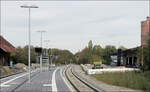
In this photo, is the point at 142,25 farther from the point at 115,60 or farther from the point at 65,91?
the point at 115,60

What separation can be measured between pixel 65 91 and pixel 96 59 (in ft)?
240

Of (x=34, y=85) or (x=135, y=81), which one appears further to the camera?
(x=135, y=81)

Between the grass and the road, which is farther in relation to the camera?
the grass

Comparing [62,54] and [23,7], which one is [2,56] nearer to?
[23,7]

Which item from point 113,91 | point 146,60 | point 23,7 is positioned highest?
point 23,7

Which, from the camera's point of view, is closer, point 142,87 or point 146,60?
point 142,87

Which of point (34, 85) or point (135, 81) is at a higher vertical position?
point (135, 81)

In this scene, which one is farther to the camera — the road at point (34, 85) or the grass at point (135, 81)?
the grass at point (135, 81)

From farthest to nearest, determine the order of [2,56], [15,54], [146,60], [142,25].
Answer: [15,54] < [2,56] < [142,25] < [146,60]

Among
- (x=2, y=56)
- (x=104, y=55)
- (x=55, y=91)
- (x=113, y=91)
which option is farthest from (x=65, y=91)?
(x=104, y=55)

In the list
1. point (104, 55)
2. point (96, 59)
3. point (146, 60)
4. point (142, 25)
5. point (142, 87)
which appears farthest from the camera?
point (104, 55)

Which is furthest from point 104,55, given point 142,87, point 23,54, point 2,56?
point 142,87

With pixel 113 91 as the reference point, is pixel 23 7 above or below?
above

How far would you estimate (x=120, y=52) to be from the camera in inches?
3588
